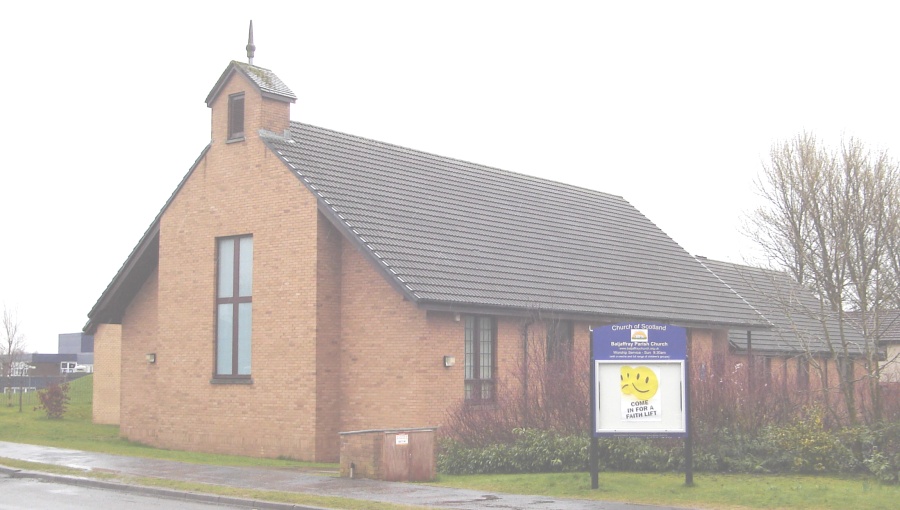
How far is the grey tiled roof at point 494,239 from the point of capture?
24.8 meters

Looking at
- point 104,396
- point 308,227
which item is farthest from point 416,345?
point 104,396

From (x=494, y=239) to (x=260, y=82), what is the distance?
289 inches

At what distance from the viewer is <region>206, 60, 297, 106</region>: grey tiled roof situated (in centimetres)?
2645

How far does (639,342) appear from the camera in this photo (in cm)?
1719

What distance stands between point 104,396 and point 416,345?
58.1 feet

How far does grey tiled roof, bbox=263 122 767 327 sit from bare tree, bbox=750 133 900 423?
4.32 m

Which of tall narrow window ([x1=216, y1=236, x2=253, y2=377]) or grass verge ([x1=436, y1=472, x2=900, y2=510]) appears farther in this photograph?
tall narrow window ([x1=216, y1=236, x2=253, y2=377])

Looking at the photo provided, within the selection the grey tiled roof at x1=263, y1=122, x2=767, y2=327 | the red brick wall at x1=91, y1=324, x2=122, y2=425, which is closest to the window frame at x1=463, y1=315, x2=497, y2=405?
the grey tiled roof at x1=263, y1=122, x2=767, y2=327

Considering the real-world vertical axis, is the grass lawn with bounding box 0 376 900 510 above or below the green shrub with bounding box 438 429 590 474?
below

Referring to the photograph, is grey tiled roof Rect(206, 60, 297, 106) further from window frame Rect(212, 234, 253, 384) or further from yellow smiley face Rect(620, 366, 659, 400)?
yellow smiley face Rect(620, 366, 659, 400)

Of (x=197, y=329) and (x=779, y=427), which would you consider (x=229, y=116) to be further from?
(x=779, y=427)

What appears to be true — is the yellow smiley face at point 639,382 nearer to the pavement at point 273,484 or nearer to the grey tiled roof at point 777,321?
the pavement at point 273,484

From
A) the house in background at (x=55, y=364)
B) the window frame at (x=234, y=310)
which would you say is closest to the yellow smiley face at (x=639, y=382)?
the window frame at (x=234, y=310)

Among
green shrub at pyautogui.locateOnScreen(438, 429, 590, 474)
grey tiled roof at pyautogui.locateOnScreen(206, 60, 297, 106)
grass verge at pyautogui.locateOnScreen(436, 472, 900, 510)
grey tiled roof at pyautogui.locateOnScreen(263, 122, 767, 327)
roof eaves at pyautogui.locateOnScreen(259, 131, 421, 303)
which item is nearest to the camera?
grass verge at pyautogui.locateOnScreen(436, 472, 900, 510)
